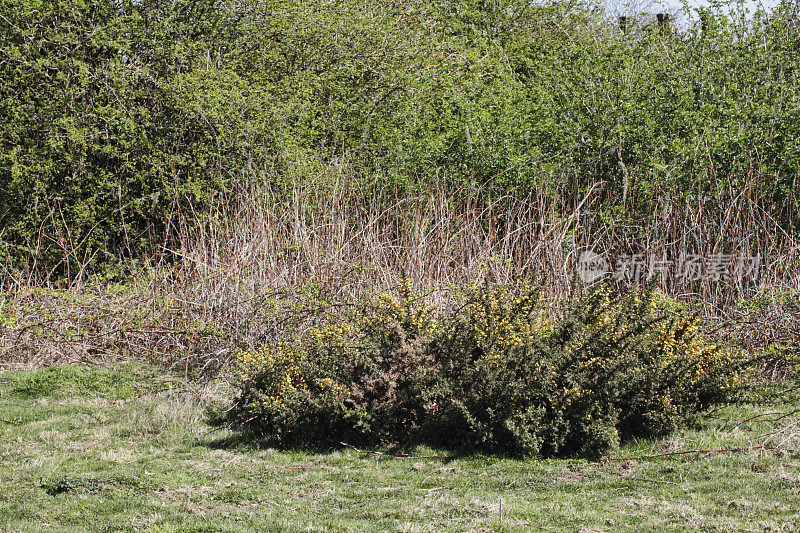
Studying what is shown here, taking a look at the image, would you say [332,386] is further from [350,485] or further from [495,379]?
[495,379]

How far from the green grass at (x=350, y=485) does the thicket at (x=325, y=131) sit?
3.66 meters

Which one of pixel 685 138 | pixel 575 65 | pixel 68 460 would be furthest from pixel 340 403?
pixel 575 65

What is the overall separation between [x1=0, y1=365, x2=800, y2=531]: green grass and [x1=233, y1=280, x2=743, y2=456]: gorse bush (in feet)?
0.69

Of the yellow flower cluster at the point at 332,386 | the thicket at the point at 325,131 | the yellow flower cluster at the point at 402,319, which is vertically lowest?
the yellow flower cluster at the point at 332,386

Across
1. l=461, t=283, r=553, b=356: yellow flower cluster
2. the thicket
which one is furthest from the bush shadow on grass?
the thicket

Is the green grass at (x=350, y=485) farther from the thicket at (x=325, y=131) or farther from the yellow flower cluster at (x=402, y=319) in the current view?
the thicket at (x=325, y=131)

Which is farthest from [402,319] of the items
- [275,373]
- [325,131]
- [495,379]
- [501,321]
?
[325,131]

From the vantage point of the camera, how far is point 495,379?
5.75 meters

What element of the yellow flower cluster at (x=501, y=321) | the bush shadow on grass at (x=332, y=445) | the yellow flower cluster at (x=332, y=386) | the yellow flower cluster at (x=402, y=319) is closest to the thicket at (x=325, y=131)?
the yellow flower cluster at (x=501, y=321)

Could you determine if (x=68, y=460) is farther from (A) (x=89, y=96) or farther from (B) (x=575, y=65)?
(B) (x=575, y=65)

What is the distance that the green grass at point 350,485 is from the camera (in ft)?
14.1

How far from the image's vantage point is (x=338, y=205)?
9.87 metres

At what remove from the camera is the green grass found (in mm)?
4312

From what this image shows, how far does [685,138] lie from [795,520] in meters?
7.80
